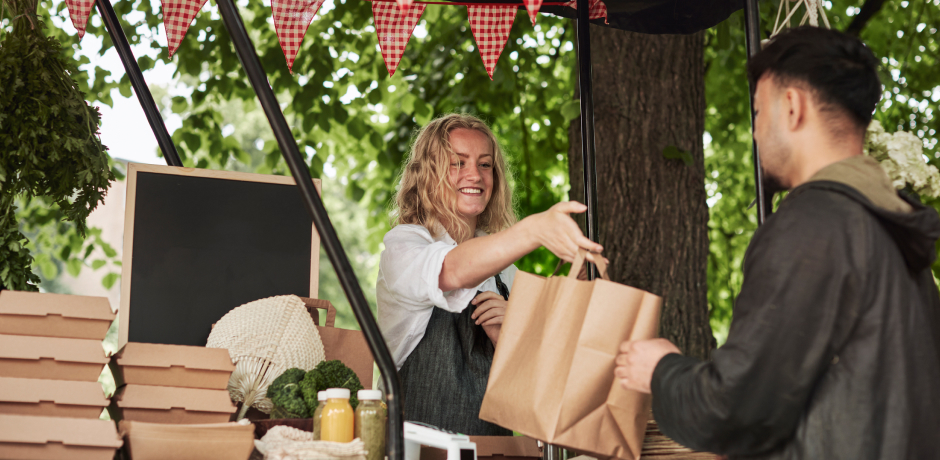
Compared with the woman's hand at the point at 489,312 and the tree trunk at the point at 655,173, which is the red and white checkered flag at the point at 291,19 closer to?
the woman's hand at the point at 489,312

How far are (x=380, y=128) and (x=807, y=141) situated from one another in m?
4.71

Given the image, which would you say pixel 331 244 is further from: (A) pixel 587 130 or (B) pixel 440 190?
(A) pixel 587 130

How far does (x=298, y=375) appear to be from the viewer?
1.73 metres

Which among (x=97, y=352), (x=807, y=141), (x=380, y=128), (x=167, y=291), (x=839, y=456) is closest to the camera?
(x=839, y=456)

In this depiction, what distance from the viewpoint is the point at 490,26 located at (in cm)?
270

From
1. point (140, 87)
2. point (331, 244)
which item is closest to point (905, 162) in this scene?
point (331, 244)

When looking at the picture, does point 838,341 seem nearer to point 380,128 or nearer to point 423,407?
point 423,407

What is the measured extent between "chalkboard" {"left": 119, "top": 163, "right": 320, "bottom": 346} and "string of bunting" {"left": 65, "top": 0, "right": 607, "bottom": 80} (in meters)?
0.55

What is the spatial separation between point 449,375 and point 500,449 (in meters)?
0.27

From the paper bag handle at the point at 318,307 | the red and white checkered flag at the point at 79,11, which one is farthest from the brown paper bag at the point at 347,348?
the red and white checkered flag at the point at 79,11

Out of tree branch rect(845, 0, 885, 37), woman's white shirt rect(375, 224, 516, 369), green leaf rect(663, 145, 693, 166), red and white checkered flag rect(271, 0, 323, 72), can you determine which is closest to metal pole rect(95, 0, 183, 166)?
red and white checkered flag rect(271, 0, 323, 72)

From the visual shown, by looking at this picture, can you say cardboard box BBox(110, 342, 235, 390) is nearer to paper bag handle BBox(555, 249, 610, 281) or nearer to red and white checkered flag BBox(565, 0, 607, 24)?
paper bag handle BBox(555, 249, 610, 281)

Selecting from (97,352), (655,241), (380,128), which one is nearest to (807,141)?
(97,352)

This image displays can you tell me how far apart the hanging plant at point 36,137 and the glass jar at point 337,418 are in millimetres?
929
